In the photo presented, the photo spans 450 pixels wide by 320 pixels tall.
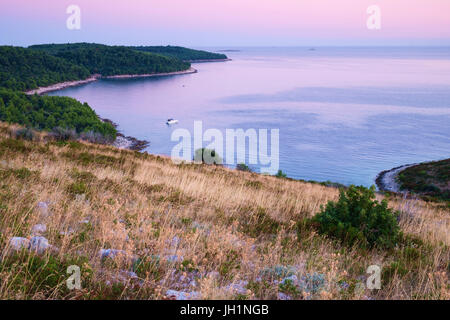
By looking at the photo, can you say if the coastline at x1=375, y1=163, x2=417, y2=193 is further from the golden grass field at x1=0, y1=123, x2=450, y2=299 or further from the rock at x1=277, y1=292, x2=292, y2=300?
the rock at x1=277, y1=292, x2=292, y2=300

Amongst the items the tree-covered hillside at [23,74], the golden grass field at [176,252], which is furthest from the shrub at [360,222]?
the tree-covered hillside at [23,74]

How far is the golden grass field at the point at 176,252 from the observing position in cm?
384

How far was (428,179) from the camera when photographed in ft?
205

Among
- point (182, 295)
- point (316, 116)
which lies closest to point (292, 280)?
point (182, 295)

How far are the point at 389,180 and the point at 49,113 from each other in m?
92.8

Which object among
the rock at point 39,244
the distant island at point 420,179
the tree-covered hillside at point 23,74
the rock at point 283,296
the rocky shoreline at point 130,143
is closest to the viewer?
the rock at point 283,296

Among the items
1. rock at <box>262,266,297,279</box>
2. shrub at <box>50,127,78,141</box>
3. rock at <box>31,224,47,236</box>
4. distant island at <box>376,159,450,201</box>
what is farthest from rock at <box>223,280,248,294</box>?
distant island at <box>376,159,450,201</box>

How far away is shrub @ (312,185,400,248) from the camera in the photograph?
715 centimetres

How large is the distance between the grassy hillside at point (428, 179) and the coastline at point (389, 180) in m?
1.00

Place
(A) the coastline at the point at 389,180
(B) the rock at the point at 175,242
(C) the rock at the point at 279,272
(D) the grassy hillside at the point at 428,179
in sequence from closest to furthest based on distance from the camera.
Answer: (C) the rock at the point at 279,272, (B) the rock at the point at 175,242, (D) the grassy hillside at the point at 428,179, (A) the coastline at the point at 389,180

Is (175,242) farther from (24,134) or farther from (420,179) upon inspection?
(420,179)

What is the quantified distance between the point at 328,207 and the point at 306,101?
130 metres

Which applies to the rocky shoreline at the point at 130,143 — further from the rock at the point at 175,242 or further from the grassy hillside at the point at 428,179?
the rock at the point at 175,242

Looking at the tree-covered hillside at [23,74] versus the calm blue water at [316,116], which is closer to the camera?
the calm blue water at [316,116]
